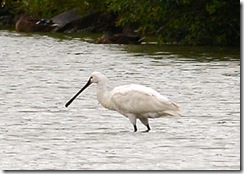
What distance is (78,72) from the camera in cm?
2647

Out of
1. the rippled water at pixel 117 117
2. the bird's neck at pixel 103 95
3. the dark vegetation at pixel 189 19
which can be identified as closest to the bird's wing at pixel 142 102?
the bird's neck at pixel 103 95

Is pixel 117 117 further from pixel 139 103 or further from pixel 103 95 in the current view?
pixel 139 103

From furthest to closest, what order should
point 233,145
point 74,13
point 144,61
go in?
point 74,13 < point 144,61 < point 233,145

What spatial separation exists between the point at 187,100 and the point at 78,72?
7649 millimetres

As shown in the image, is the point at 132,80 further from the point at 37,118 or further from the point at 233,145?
the point at 233,145

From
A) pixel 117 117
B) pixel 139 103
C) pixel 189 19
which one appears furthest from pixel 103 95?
pixel 189 19

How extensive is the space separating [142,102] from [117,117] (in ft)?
8.75

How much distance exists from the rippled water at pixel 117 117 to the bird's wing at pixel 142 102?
343 millimetres

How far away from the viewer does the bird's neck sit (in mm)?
14687

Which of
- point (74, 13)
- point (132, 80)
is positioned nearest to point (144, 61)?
point (132, 80)

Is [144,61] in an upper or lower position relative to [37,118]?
lower

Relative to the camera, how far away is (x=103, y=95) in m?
14.8

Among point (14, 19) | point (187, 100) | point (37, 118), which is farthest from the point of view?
point (14, 19)

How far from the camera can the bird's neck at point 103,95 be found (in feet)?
48.2
